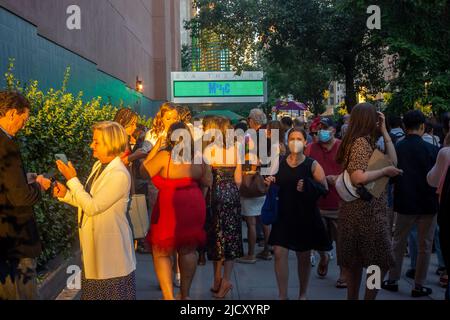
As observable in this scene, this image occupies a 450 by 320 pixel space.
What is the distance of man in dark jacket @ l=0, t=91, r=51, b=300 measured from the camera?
402 cm

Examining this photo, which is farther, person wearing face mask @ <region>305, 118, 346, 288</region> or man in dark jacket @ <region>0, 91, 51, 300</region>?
person wearing face mask @ <region>305, 118, 346, 288</region>

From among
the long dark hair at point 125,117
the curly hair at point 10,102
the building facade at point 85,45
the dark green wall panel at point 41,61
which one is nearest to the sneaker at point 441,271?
the long dark hair at point 125,117

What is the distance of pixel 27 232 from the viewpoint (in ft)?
13.6

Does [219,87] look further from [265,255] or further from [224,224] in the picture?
[224,224]

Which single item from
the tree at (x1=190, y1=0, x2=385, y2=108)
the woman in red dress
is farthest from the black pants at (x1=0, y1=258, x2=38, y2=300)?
the tree at (x1=190, y1=0, x2=385, y2=108)

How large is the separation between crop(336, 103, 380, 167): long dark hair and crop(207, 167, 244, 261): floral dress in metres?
1.66

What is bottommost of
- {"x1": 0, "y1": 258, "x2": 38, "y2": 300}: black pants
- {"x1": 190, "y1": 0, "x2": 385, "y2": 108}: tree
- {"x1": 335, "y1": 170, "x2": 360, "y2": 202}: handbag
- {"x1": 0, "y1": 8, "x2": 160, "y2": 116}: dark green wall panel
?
{"x1": 0, "y1": 258, "x2": 38, "y2": 300}: black pants

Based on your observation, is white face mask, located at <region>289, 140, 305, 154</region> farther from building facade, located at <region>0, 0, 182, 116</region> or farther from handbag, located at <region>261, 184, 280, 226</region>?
building facade, located at <region>0, 0, 182, 116</region>

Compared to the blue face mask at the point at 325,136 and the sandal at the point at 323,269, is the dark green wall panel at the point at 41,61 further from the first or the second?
the sandal at the point at 323,269

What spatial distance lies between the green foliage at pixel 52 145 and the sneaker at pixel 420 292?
411cm

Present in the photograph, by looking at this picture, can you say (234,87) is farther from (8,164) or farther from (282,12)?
(8,164)

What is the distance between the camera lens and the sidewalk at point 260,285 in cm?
668
